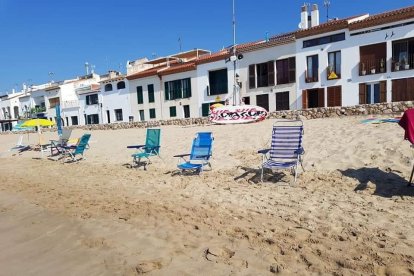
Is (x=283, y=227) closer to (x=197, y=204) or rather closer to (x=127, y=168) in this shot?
(x=197, y=204)

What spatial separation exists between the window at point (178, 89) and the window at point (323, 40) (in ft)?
36.8

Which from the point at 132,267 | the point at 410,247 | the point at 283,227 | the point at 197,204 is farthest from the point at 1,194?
the point at 410,247

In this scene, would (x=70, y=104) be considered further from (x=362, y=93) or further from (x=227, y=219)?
(x=227, y=219)

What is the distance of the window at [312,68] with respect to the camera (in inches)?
912

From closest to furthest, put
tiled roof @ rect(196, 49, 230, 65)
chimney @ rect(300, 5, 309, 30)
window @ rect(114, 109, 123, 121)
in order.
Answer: chimney @ rect(300, 5, 309, 30) < tiled roof @ rect(196, 49, 230, 65) < window @ rect(114, 109, 123, 121)

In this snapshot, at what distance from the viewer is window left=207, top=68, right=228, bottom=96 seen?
28.2 metres

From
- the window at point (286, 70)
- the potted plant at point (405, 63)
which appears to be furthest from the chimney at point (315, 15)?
the potted plant at point (405, 63)

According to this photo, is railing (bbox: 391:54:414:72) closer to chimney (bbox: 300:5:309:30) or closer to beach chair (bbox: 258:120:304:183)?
chimney (bbox: 300:5:309:30)

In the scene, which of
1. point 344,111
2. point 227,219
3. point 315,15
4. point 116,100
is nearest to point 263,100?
point 315,15

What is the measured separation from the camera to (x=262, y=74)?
25984 mm

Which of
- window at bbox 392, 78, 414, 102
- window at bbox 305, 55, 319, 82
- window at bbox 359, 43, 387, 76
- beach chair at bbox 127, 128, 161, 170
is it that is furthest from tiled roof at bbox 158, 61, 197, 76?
beach chair at bbox 127, 128, 161, 170

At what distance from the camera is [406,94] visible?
2023 cm

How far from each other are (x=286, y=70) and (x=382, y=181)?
19.6m

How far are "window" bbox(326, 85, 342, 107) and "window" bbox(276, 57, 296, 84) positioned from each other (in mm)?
2657
